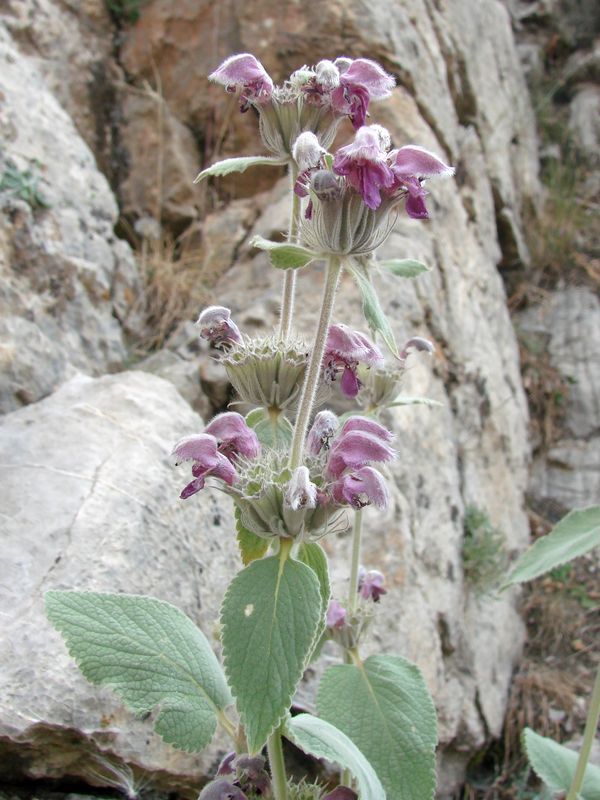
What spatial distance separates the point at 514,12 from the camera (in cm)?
725

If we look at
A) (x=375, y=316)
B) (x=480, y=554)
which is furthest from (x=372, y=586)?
(x=480, y=554)

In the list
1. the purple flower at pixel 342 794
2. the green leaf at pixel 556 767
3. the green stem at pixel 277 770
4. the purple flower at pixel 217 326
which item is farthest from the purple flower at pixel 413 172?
the green leaf at pixel 556 767

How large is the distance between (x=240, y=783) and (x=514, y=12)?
7825 mm

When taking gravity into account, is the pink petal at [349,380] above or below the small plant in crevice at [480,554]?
above

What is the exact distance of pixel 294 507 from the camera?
119 cm

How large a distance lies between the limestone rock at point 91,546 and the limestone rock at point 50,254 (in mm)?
201

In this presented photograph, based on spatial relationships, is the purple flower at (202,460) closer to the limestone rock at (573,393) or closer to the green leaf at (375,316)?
the green leaf at (375,316)

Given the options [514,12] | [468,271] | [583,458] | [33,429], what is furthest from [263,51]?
[514,12]

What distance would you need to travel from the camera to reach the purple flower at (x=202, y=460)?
4.29 feet

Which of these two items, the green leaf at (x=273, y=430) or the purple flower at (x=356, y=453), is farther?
the green leaf at (x=273, y=430)

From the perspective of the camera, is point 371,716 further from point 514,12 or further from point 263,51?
point 514,12

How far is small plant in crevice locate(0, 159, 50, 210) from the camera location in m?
2.94

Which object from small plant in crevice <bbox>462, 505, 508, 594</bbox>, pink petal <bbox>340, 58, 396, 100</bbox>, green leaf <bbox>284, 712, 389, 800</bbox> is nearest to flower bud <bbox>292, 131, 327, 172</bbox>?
pink petal <bbox>340, 58, 396, 100</bbox>

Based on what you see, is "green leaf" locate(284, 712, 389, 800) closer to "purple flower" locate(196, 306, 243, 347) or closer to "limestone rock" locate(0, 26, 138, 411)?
"purple flower" locate(196, 306, 243, 347)
